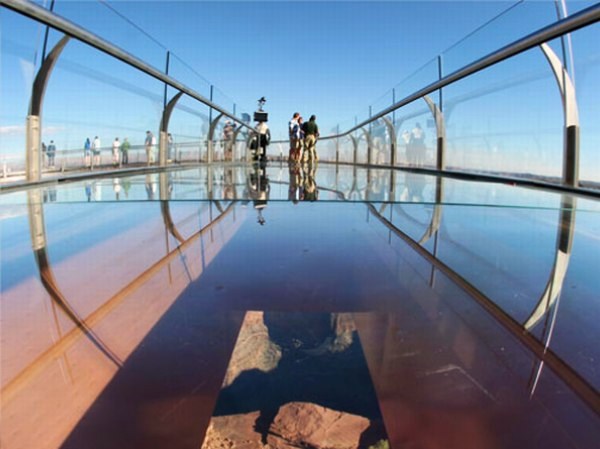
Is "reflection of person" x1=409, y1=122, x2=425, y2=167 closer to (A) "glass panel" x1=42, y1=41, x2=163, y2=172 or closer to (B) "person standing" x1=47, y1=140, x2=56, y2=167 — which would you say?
(A) "glass panel" x1=42, y1=41, x2=163, y2=172

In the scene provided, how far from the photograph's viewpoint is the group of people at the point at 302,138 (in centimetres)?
973

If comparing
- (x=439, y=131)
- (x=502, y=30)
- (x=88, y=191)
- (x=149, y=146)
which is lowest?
(x=88, y=191)

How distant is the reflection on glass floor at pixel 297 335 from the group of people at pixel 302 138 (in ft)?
25.1

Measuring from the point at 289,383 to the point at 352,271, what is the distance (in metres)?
0.80

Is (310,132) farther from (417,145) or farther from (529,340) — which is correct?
(529,340)

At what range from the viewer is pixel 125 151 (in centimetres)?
508

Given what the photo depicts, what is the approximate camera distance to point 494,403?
86cm

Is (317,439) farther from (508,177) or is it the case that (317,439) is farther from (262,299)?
(508,177)

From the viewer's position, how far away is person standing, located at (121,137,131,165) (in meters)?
4.92

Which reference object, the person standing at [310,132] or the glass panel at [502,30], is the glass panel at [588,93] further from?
the person standing at [310,132]

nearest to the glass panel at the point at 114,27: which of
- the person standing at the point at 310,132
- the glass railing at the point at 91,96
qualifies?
the glass railing at the point at 91,96

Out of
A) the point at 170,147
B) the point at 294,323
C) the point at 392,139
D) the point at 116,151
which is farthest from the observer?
the point at 392,139


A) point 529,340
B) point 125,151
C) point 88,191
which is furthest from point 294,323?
point 125,151

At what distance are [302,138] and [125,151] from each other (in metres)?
6.23
